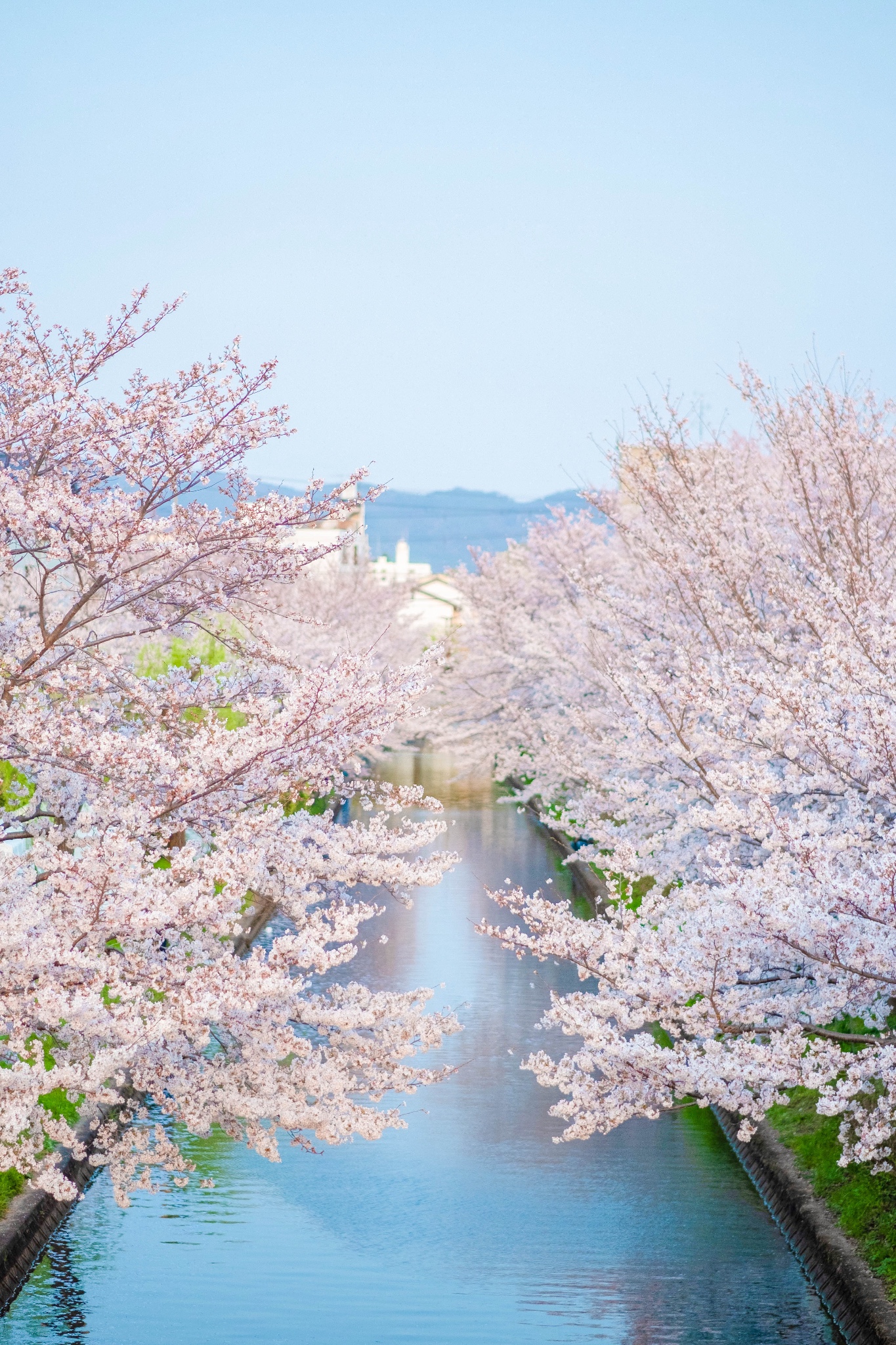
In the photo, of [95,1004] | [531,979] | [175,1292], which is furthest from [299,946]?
[531,979]

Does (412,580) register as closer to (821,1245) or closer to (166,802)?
(821,1245)

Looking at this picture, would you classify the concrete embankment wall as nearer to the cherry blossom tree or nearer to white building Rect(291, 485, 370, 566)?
the cherry blossom tree

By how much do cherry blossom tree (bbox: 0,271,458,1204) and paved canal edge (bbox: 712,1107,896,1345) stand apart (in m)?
3.12

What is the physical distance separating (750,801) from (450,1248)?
4.56m

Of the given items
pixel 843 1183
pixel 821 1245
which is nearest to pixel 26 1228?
pixel 821 1245

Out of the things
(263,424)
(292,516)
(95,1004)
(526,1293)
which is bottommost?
(526,1293)

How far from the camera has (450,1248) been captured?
37.4 ft

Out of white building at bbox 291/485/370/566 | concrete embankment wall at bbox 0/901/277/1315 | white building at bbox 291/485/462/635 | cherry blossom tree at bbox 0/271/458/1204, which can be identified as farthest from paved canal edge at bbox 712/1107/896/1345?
white building at bbox 291/485/462/635

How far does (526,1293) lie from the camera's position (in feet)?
34.3

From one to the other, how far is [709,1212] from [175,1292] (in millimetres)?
4510

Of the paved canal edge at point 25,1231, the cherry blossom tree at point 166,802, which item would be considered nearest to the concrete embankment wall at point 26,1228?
the paved canal edge at point 25,1231

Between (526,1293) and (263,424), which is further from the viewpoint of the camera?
(526,1293)

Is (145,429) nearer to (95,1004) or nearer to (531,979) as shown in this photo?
(95,1004)

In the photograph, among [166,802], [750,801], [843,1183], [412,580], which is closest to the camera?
[166,802]
